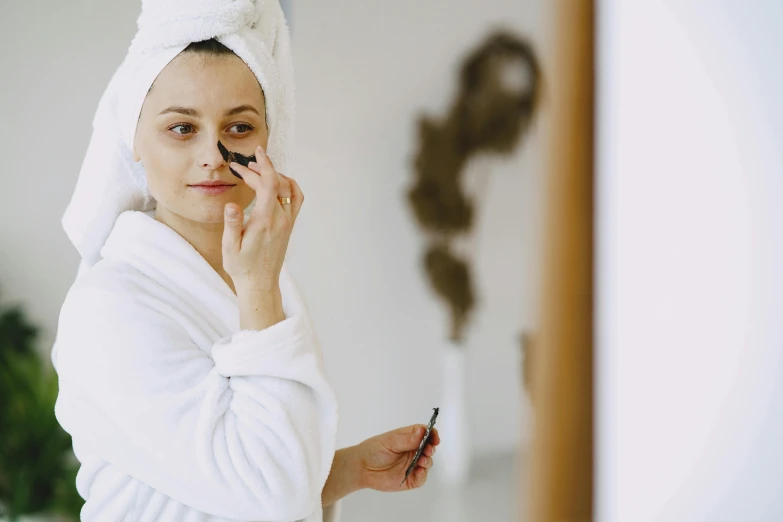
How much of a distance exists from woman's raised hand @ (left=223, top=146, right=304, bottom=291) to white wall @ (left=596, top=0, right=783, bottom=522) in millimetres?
558

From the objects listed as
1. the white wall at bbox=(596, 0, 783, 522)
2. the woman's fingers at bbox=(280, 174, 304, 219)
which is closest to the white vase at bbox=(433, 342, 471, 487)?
the white wall at bbox=(596, 0, 783, 522)

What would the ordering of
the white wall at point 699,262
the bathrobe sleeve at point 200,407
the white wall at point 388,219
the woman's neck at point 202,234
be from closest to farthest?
1. the bathrobe sleeve at point 200,407
2. the woman's neck at point 202,234
3. the white wall at point 699,262
4. the white wall at point 388,219

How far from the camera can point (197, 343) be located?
0.63m

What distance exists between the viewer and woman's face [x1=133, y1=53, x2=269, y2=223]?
24.9 inches

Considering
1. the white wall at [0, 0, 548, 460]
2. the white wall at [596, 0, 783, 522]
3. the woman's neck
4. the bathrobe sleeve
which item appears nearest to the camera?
the bathrobe sleeve

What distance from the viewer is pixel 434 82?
175 centimetres

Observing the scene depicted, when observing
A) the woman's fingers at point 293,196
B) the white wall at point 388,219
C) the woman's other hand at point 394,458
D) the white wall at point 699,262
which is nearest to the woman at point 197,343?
the woman's fingers at point 293,196

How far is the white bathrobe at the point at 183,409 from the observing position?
22.5 inches

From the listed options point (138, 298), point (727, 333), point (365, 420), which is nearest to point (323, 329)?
point (365, 420)

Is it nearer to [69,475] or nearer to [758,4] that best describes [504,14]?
[758,4]

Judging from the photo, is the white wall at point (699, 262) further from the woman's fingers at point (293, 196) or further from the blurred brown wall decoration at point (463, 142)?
the blurred brown wall decoration at point (463, 142)

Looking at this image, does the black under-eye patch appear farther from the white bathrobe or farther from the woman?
the white bathrobe

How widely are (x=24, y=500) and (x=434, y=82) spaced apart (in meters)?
1.22

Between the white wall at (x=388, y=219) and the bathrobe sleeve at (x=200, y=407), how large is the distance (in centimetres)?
104
